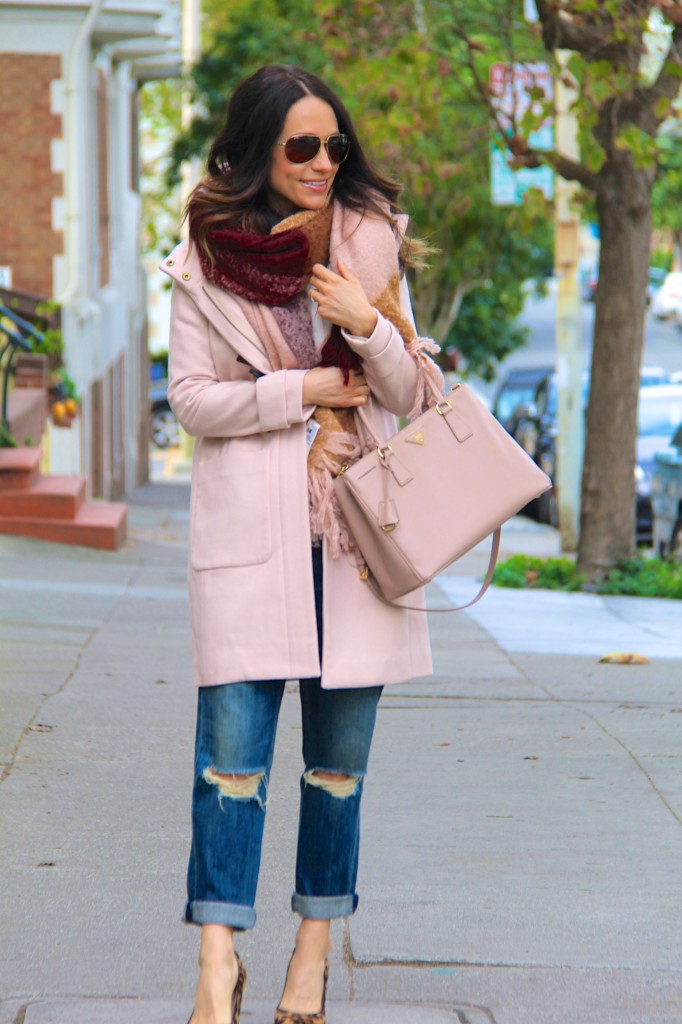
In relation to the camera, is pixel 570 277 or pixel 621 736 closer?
pixel 621 736

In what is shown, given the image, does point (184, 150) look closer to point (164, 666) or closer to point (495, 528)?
point (164, 666)

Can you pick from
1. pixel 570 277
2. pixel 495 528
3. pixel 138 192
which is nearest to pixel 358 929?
pixel 495 528

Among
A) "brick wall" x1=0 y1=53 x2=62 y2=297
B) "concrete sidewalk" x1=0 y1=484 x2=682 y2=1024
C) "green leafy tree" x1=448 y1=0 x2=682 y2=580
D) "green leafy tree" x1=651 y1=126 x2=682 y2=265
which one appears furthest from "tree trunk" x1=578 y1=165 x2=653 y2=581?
"brick wall" x1=0 y1=53 x2=62 y2=297

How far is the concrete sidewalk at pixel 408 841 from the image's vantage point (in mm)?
3703

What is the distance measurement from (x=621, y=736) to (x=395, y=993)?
276cm

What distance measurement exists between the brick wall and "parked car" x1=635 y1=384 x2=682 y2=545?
21.2 ft

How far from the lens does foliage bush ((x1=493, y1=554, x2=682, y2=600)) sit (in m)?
11.5

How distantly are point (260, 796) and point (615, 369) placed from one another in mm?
8676

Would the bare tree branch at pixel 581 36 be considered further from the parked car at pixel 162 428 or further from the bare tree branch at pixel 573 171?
the parked car at pixel 162 428

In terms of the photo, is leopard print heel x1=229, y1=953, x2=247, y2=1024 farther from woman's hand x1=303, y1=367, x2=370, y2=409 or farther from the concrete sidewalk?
woman's hand x1=303, y1=367, x2=370, y2=409

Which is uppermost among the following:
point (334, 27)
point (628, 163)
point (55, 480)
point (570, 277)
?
point (334, 27)

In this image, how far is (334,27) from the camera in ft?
40.0

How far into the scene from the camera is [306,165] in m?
3.39

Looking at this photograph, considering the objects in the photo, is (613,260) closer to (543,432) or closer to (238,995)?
(238,995)
